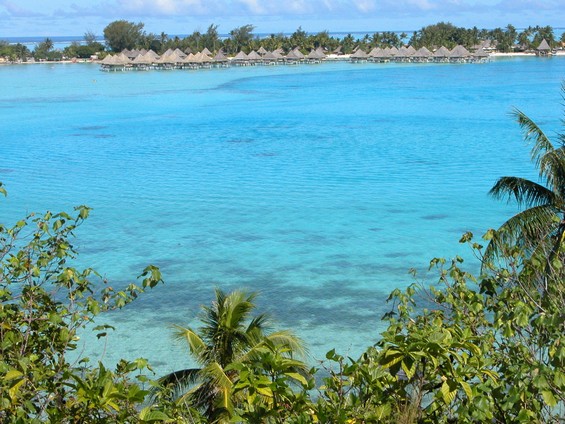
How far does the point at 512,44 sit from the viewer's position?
85688 millimetres

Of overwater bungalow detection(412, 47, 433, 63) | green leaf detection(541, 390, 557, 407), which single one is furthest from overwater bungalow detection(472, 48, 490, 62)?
green leaf detection(541, 390, 557, 407)

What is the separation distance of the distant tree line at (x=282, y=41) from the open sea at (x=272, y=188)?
3861cm

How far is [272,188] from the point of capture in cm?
1947

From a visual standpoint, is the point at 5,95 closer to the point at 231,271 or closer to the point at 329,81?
the point at 329,81

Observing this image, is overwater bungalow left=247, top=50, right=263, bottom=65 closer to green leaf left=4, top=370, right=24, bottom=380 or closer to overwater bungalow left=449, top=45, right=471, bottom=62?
overwater bungalow left=449, top=45, right=471, bottom=62

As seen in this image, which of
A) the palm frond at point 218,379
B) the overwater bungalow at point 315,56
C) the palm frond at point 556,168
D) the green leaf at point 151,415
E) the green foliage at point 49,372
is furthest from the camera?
the overwater bungalow at point 315,56

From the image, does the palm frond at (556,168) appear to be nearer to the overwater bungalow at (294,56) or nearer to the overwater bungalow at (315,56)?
the overwater bungalow at (294,56)

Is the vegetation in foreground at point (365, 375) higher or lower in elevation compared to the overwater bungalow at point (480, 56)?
lower

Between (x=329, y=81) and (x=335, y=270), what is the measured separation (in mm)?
41647

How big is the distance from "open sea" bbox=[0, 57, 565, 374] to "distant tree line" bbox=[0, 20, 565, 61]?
38.6 metres

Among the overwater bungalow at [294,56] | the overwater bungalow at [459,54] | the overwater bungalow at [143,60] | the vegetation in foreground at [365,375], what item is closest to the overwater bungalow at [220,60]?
the overwater bungalow at [143,60]

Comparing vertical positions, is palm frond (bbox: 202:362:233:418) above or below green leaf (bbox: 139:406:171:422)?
below

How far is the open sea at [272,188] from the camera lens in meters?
11.4

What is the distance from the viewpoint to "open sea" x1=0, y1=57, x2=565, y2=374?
37.3ft
